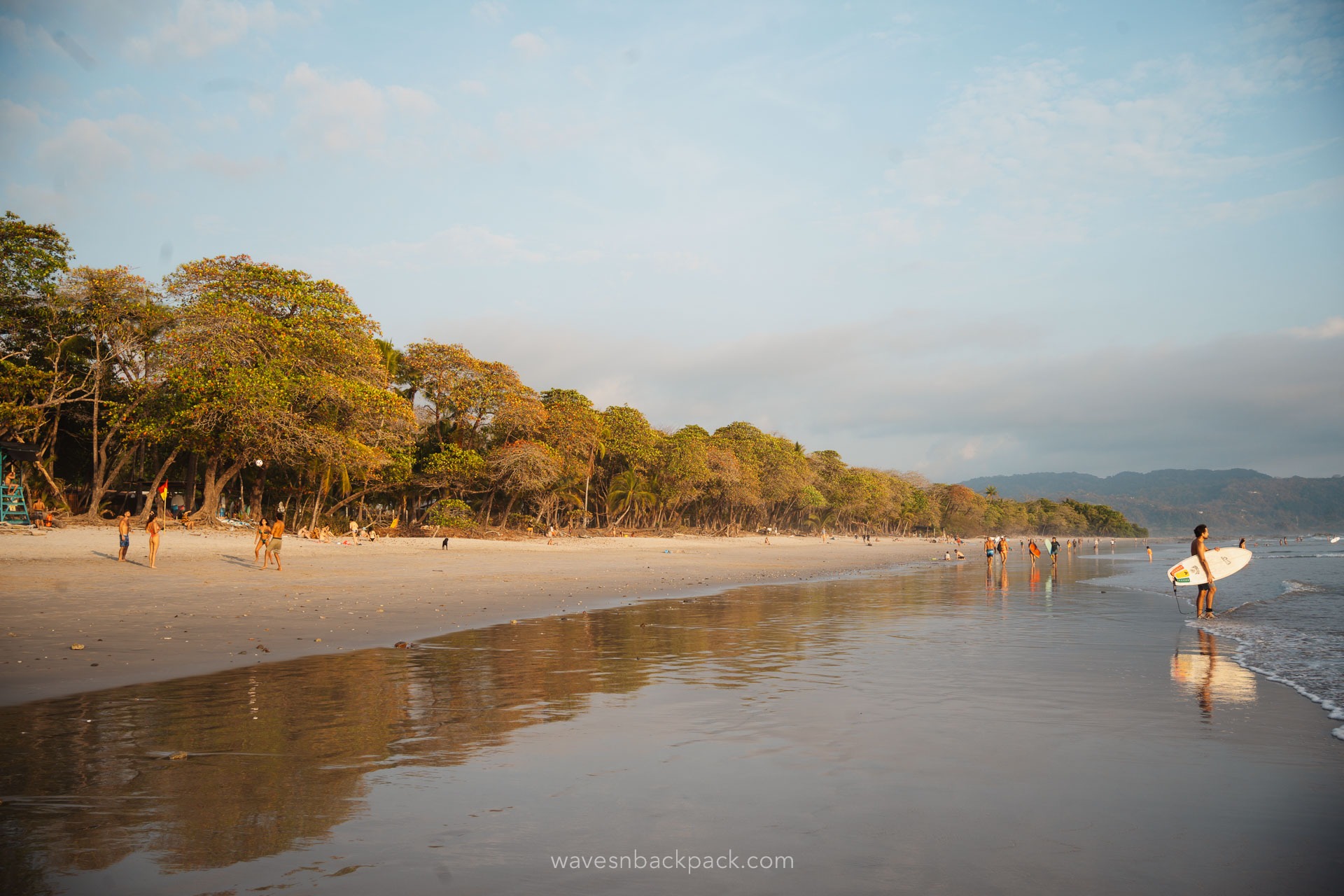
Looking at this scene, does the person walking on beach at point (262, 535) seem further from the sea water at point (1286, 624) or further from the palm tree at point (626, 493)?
the palm tree at point (626, 493)

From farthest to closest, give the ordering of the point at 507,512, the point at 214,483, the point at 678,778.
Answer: the point at 507,512, the point at 214,483, the point at 678,778

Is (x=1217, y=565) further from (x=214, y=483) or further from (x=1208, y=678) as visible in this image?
(x=214, y=483)

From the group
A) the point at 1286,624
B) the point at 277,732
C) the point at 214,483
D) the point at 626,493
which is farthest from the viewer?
the point at 626,493

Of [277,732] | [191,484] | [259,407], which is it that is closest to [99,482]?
[191,484]

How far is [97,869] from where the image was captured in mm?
4199

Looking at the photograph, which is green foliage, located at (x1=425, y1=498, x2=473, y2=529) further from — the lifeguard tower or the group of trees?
the lifeguard tower

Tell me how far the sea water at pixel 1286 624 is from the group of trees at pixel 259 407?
3320cm

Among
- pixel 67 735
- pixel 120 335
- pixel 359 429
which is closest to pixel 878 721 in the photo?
pixel 67 735

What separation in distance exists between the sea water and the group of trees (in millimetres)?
33196

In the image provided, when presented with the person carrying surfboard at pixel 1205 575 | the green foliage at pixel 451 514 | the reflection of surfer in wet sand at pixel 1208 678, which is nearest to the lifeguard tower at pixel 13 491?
the green foliage at pixel 451 514

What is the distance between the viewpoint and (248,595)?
1800cm

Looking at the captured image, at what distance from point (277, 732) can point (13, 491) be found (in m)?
31.4

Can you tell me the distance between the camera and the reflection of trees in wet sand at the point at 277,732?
4.75 metres

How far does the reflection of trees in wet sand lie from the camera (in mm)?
4754
